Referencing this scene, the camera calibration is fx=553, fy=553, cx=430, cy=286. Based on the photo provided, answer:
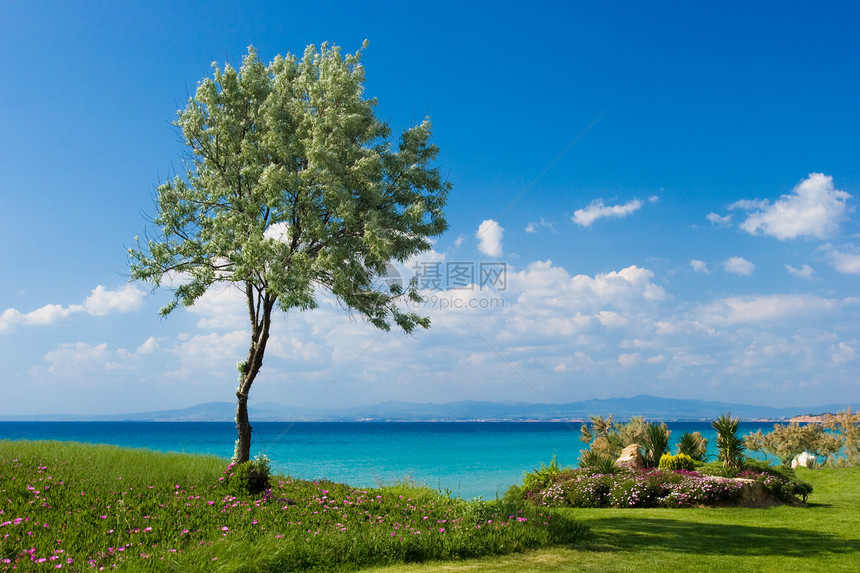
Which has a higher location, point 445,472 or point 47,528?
point 47,528

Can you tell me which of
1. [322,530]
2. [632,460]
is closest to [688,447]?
[632,460]

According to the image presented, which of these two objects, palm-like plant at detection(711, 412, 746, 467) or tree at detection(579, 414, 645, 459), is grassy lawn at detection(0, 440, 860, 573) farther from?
tree at detection(579, 414, 645, 459)

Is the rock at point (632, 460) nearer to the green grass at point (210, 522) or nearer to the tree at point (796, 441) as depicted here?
the green grass at point (210, 522)

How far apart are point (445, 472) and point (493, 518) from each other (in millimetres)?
31468

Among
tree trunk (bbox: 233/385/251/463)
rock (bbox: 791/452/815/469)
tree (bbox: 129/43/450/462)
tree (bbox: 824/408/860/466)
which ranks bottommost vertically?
rock (bbox: 791/452/815/469)

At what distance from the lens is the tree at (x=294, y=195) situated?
11.5 metres

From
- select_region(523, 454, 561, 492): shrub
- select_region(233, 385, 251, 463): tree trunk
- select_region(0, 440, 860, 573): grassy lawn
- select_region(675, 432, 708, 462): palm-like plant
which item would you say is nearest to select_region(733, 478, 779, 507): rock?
select_region(0, 440, 860, 573): grassy lawn

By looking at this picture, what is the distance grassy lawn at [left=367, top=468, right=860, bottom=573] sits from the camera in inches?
323

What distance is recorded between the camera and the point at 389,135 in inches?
543

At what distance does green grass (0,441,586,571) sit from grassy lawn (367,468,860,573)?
61 centimetres

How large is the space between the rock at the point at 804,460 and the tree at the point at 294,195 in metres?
25.3

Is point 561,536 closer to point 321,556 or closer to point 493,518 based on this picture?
point 493,518

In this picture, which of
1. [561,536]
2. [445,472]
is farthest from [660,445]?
[445,472]

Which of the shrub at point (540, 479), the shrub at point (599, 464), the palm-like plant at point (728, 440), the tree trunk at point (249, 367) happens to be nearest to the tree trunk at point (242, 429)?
the tree trunk at point (249, 367)
